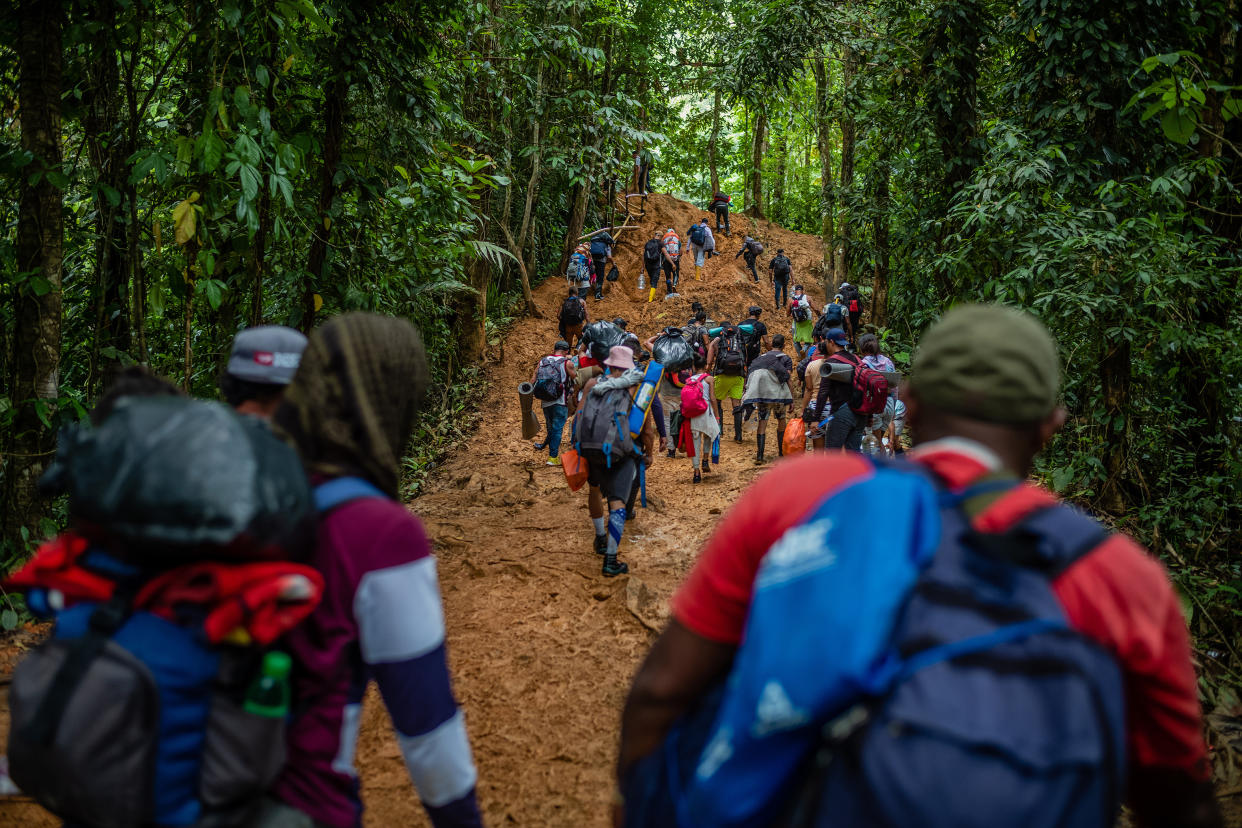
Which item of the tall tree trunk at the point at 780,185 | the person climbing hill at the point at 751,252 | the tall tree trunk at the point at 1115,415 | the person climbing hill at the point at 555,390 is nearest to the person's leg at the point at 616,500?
the person climbing hill at the point at 555,390

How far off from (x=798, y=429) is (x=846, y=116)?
676cm

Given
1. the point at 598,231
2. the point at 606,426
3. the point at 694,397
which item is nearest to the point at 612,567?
the point at 606,426

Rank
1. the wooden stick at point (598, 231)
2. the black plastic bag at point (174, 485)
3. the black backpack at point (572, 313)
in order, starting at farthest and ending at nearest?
the wooden stick at point (598, 231) < the black backpack at point (572, 313) < the black plastic bag at point (174, 485)

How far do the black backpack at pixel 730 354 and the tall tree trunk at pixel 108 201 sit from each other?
754 cm

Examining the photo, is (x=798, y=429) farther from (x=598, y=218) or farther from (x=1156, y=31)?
(x=598, y=218)

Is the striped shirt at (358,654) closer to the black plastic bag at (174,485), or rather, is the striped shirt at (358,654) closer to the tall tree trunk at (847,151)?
the black plastic bag at (174,485)

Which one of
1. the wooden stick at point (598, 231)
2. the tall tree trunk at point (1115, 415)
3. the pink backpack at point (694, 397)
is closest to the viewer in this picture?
the tall tree trunk at point (1115, 415)

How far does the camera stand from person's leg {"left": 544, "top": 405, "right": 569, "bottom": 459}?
10.3 metres

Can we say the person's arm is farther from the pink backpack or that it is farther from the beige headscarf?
the pink backpack

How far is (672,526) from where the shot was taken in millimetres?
7887

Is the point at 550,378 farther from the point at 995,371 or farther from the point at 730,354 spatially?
the point at 995,371

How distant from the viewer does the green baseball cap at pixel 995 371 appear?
133 centimetres

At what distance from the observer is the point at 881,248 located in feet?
48.5

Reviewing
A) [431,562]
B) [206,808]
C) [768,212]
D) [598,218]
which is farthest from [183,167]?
[768,212]
